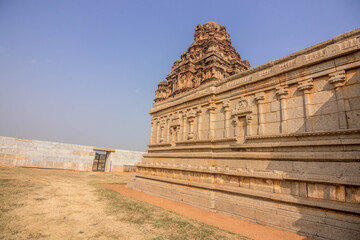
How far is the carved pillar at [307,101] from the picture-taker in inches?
293

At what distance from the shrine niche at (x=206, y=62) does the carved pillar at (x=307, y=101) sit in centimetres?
1923

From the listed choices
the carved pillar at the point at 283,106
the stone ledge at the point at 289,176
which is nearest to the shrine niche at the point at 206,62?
the carved pillar at the point at 283,106

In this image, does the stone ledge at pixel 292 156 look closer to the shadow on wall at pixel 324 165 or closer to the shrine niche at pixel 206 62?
the shadow on wall at pixel 324 165

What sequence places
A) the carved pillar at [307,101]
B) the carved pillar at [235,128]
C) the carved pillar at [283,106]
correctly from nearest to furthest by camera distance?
the carved pillar at [307,101], the carved pillar at [283,106], the carved pillar at [235,128]

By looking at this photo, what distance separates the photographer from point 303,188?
6.70m

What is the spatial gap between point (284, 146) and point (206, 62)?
23149mm

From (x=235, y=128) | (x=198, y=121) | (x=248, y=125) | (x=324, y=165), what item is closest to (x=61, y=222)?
(x=235, y=128)

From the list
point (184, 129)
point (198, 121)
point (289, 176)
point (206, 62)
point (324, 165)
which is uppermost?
point (206, 62)

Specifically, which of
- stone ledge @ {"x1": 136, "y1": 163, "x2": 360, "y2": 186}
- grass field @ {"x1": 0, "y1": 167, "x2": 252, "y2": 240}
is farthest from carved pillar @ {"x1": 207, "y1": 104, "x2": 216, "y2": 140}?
grass field @ {"x1": 0, "y1": 167, "x2": 252, "y2": 240}

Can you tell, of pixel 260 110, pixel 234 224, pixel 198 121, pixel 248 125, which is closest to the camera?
pixel 234 224

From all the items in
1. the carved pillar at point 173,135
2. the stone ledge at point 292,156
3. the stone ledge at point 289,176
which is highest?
the carved pillar at point 173,135

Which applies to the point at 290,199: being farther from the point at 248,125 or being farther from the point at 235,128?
the point at 235,128

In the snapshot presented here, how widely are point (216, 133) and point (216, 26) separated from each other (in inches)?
1153

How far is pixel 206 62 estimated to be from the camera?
28.7 meters
